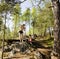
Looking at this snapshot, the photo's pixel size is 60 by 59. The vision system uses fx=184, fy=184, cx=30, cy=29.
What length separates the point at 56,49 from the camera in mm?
8008

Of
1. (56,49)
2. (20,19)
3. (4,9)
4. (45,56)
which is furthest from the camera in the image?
(20,19)

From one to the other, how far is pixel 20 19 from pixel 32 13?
14.5ft

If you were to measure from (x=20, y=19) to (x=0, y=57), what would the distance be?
37.6 m

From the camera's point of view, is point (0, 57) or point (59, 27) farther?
point (0, 57)

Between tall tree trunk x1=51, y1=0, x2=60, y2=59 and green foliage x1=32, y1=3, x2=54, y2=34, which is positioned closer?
tall tree trunk x1=51, y1=0, x2=60, y2=59

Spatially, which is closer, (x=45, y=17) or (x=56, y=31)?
(x=56, y=31)

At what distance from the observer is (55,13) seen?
8.29 m

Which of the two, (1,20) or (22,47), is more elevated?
(1,20)

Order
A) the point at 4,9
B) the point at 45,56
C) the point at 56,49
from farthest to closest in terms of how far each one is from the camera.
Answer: the point at 4,9, the point at 45,56, the point at 56,49

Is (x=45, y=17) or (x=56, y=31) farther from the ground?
(x=45, y=17)

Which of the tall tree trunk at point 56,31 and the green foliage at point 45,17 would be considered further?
the green foliage at point 45,17

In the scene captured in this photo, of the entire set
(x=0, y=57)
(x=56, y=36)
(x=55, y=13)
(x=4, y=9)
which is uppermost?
(x=4, y=9)

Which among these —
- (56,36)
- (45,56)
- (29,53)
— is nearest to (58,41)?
(56,36)

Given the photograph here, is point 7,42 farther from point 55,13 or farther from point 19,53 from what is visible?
point 55,13
